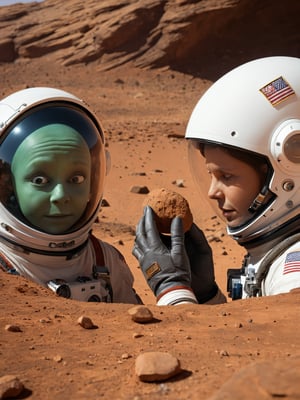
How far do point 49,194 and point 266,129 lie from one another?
1115mm

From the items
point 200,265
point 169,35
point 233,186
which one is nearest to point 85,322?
point 233,186

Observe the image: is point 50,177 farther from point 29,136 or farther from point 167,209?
point 167,209

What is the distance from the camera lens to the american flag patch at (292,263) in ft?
10.5

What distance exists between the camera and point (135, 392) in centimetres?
195

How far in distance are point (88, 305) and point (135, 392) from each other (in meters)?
1.00

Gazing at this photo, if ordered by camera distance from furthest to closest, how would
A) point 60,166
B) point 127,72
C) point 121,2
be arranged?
point 121,2 → point 127,72 → point 60,166

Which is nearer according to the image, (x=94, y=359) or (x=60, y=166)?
(x=94, y=359)

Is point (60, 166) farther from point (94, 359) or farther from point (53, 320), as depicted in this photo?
point (94, 359)

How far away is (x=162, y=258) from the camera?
366 centimetres

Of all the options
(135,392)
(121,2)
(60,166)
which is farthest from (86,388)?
(121,2)

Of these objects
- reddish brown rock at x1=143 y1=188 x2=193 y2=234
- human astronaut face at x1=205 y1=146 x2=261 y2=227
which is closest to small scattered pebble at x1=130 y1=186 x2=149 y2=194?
reddish brown rock at x1=143 y1=188 x2=193 y2=234

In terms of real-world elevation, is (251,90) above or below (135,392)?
above

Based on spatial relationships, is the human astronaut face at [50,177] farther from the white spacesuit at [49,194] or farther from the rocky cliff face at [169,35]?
the rocky cliff face at [169,35]

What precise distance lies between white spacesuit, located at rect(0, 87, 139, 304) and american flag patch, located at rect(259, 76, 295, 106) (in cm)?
93
